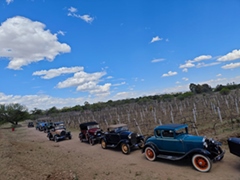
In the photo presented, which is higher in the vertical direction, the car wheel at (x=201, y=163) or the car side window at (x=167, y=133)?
the car side window at (x=167, y=133)

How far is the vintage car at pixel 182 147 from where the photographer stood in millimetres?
6945

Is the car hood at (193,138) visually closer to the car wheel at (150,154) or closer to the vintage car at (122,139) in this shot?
the car wheel at (150,154)

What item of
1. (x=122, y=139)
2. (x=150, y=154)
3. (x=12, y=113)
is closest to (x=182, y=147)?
(x=150, y=154)

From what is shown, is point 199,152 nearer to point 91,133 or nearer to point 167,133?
point 167,133

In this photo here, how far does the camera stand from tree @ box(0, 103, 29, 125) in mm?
43375

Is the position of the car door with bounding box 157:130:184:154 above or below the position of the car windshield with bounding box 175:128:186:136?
below

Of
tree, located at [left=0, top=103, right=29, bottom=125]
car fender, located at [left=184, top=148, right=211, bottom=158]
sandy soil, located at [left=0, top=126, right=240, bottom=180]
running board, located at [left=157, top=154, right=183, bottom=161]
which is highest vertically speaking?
tree, located at [left=0, top=103, right=29, bottom=125]

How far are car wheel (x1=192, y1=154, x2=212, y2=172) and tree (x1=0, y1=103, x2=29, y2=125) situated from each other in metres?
44.7

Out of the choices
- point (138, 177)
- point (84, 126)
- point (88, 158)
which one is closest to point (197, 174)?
point (138, 177)

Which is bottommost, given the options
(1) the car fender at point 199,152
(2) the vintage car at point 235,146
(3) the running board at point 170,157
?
(3) the running board at point 170,157

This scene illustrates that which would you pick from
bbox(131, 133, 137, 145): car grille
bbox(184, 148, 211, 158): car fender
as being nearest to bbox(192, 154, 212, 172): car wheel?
bbox(184, 148, 211, 158): car fender

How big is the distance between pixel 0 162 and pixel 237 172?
9.94 meters

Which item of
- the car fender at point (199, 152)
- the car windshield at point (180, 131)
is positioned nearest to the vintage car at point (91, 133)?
the car windshield at point (180, 131)

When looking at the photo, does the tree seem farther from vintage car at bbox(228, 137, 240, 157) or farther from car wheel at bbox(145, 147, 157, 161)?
vintage car at bbox(228, 137, 240, 157)
